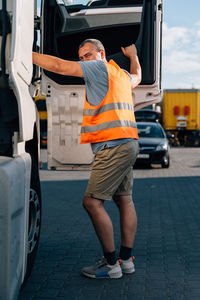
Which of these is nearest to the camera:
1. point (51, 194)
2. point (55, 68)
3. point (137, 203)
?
point (55, 68)

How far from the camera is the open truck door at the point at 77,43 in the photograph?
576cm

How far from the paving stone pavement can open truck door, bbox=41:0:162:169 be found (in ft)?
3.45

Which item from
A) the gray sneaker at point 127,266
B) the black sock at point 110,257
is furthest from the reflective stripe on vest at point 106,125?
the gray sneaker at point 127,266

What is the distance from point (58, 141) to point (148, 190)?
18.0 ft

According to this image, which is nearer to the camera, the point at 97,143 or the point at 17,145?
the point at 17,145

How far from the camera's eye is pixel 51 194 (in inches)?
411

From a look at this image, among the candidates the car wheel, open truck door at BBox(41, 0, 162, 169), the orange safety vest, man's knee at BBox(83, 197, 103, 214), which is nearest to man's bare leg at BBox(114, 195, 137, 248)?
man's knee at BBox(83, 197, 103, 214)

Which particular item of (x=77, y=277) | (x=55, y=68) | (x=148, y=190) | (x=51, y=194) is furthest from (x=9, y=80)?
(x=148, y=190)

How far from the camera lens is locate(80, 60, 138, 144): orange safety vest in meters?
4.23

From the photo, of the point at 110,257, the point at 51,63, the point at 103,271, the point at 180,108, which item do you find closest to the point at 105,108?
the point at 51,63

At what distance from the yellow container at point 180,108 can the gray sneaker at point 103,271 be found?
27865 mm

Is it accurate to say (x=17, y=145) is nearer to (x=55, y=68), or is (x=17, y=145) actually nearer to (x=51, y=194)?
(x=55, y=68)

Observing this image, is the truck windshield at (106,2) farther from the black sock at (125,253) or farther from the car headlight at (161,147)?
the car headlight at (161,147)

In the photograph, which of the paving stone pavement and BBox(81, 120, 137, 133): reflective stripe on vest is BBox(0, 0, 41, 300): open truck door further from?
the paving stone pavement
